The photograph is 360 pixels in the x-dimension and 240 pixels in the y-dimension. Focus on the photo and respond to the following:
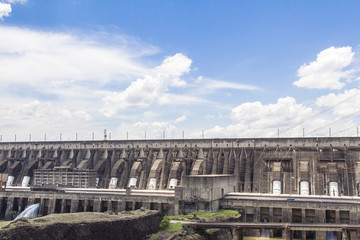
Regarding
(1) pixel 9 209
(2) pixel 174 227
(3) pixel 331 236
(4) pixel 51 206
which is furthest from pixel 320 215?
(1) pixel 9 209

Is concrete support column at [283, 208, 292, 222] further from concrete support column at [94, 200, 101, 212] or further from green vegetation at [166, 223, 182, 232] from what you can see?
concrete support column at [94, 200, 101, 212]

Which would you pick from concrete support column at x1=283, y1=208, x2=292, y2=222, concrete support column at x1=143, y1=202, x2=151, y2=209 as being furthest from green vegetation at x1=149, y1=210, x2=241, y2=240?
concrete support column at x1=143, y1=202, x2=151, y2=209

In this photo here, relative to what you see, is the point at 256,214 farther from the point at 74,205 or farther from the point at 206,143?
the point at 206,143

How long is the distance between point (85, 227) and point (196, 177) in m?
16.5

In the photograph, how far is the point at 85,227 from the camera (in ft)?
115

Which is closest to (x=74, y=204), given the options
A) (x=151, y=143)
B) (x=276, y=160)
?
(x=151, y=143)

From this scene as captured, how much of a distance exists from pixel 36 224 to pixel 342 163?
155 feet

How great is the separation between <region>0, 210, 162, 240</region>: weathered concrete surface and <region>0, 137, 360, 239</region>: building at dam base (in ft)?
25.0

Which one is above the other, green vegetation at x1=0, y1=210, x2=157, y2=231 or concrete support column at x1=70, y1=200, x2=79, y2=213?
green vegetation at x1=0, y1=210, x2=157, y2=231

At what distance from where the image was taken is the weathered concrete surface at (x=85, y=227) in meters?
31.5

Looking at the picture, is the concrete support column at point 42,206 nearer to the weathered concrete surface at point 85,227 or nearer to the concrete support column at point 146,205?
the concrete support column at point 146,205

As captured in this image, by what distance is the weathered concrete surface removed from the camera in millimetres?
31484

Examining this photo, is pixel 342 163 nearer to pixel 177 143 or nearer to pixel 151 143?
pixel 177 143

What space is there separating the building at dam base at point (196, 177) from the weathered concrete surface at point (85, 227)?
7.61 m
